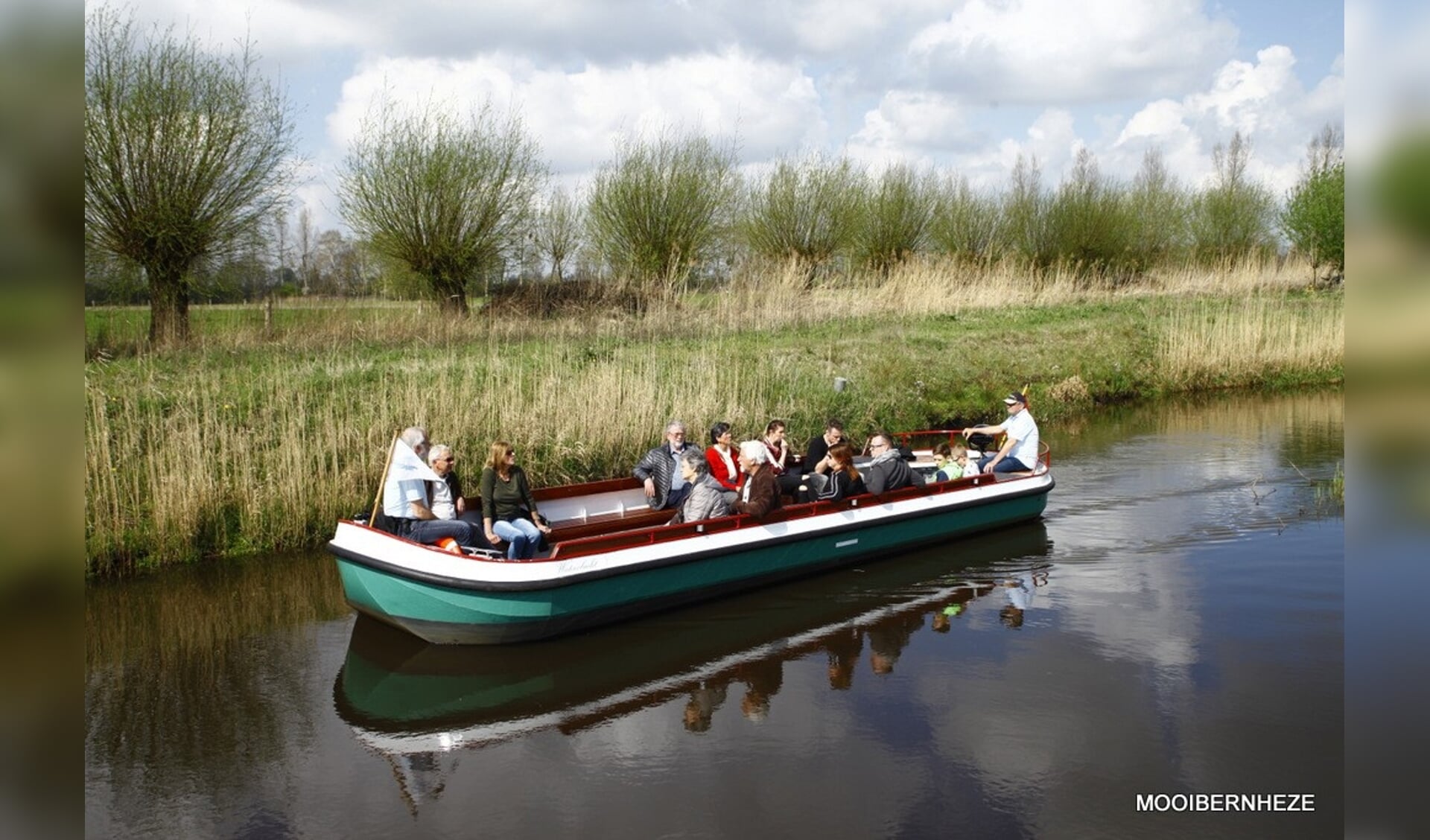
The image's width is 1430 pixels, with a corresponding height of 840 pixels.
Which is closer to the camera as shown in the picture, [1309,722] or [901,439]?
[1309,722]

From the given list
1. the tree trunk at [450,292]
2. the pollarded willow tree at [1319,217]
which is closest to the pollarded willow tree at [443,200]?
the tree trunk at [450,292]

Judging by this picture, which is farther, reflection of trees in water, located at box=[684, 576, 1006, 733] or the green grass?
the green grass

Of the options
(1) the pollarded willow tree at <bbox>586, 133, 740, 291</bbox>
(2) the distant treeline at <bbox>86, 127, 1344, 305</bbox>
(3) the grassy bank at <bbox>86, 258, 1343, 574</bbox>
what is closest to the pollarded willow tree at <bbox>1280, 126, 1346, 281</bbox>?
(2) the distant treeline at <bbox>86, 127, 1344, 305</bbox>

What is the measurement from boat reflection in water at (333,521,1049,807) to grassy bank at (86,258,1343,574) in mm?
2501

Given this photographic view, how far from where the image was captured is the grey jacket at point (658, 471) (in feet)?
33.1

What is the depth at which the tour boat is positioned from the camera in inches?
293

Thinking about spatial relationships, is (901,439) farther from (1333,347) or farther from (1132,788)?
(1333,347)

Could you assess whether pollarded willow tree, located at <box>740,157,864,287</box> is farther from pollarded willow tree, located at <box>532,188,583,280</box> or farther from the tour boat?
the tour boat

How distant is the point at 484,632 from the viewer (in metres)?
7.63
